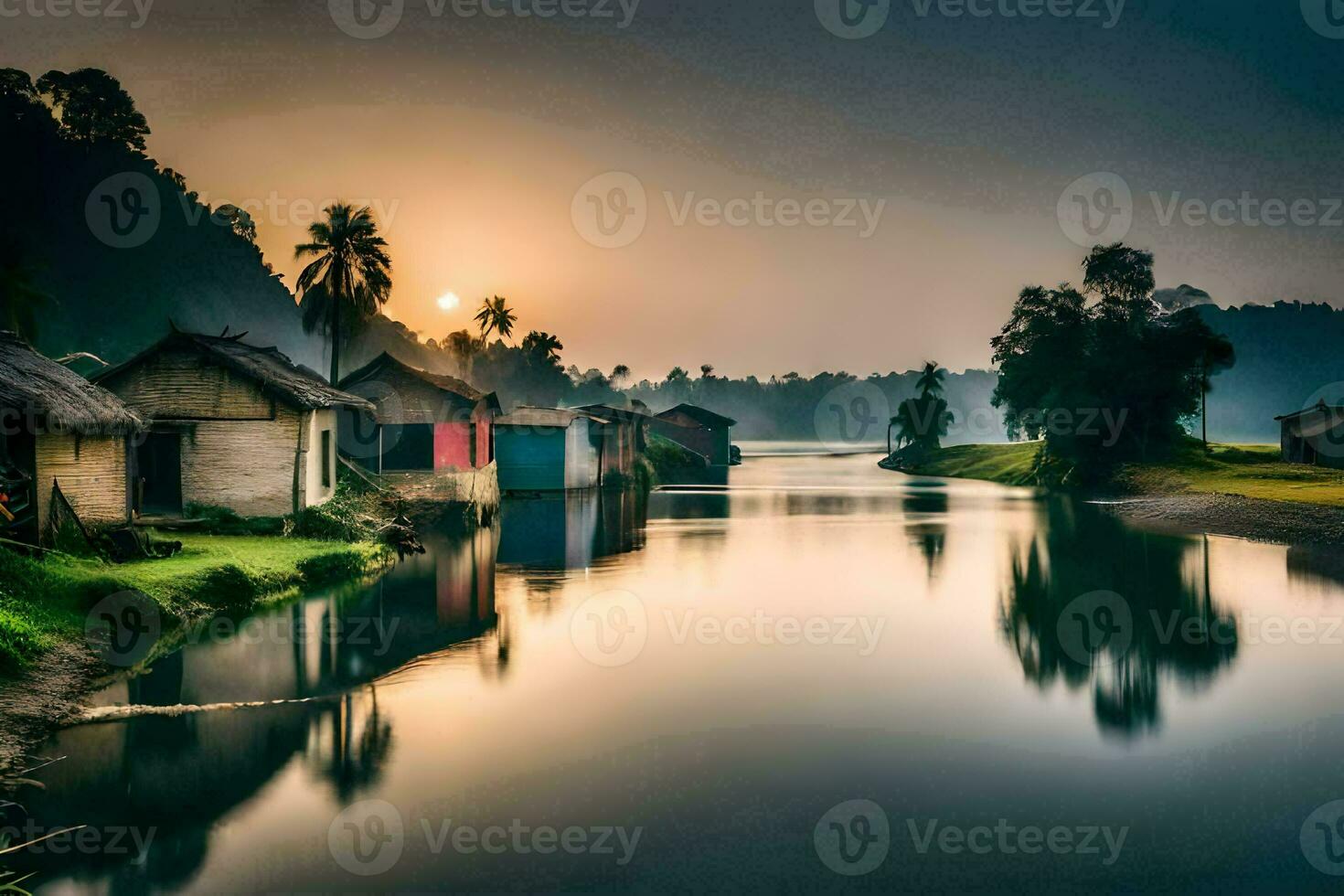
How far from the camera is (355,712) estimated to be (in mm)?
14125

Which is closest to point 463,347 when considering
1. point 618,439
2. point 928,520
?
point 618,439

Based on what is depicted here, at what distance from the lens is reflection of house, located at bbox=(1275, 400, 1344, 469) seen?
192 ft

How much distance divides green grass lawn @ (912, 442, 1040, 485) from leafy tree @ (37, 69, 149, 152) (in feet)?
274

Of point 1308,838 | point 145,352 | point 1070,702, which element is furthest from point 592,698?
point 145,352

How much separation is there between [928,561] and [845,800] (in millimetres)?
21518

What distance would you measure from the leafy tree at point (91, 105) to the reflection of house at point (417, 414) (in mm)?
70588

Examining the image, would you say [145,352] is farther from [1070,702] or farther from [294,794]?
[1070,702]

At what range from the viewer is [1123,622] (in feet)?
71.7

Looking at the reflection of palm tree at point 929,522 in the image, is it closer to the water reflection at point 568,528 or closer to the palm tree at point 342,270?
the water reflection at point 568,528

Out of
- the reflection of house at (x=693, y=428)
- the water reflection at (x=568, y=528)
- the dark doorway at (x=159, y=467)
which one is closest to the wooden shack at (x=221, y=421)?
the dark doorway at (x=159, y=467)

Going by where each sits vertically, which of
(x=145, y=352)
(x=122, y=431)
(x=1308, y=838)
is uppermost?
(x=145, y=352)

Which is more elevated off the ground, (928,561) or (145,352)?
(145,352)

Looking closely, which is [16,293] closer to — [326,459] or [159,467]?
[159,467]

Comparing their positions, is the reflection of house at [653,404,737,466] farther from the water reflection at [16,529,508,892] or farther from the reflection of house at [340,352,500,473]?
the water reflection at [16,529,508,892]
